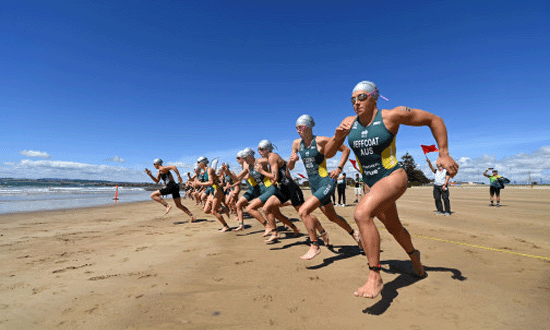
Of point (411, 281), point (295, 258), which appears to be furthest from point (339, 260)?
point (411, 281)

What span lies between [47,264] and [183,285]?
9.13ft

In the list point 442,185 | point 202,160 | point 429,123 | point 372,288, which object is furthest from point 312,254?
point 442,185

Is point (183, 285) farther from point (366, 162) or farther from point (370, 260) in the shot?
point (366, 162)

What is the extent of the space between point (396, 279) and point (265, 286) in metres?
1.68

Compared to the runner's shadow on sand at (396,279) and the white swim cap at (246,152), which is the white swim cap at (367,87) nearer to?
the runner's shadow on sand at (396,279)

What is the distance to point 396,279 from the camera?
129 inches

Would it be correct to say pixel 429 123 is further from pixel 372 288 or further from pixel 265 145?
pixel 265 145

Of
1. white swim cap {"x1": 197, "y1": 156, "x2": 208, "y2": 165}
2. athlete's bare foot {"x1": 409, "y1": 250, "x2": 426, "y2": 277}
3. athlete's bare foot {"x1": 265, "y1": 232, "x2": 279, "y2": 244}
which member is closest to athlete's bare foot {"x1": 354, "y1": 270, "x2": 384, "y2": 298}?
athlete's bare foot {"x1": 409, "y1": 250, "x2": 426, "y2": 277}

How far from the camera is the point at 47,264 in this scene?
166 inches

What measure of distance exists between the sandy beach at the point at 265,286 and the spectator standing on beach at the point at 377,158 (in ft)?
1.55

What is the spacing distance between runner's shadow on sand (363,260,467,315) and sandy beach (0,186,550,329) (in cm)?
2

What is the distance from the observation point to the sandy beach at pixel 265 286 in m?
2.37

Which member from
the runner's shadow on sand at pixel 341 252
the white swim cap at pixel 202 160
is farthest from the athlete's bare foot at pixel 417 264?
the white swim cap at pixel 202 160

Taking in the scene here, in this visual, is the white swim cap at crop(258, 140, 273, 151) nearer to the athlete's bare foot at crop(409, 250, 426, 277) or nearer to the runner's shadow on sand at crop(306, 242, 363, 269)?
the runner's shadow on sand at crop(306, 242, 363, 269)
